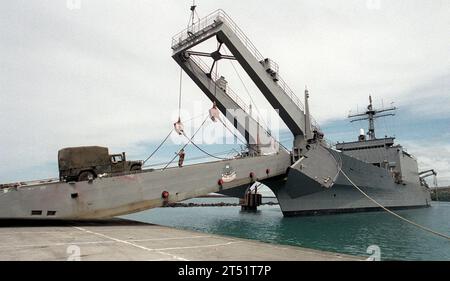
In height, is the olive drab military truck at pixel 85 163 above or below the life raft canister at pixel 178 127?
below

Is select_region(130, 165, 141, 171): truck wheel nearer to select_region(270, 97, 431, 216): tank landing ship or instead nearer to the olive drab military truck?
the olive drab military truck

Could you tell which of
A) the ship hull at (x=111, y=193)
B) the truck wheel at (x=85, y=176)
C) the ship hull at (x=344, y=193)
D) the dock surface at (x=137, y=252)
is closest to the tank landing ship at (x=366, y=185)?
the ship hull at (x=344, y=193)

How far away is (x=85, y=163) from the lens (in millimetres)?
16438

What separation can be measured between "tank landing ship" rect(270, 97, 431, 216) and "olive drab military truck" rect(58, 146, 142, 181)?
1596 cm

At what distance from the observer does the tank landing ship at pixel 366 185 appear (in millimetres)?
30203

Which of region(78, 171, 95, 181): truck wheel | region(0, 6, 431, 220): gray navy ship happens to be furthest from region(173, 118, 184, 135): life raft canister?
region(78, 171, 95, 181): truck wheel

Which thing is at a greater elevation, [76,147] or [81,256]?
[76,147]

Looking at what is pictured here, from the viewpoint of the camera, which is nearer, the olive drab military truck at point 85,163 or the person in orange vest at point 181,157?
the olive drab military truck at point 85,163

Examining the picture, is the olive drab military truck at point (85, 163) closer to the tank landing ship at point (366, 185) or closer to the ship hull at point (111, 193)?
the ship hull at point (111, 193)

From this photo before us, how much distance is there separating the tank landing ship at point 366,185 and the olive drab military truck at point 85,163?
16.0 metres

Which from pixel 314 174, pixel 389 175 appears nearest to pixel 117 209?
pixel 314 174

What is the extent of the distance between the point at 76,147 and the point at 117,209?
3736 millimetres
